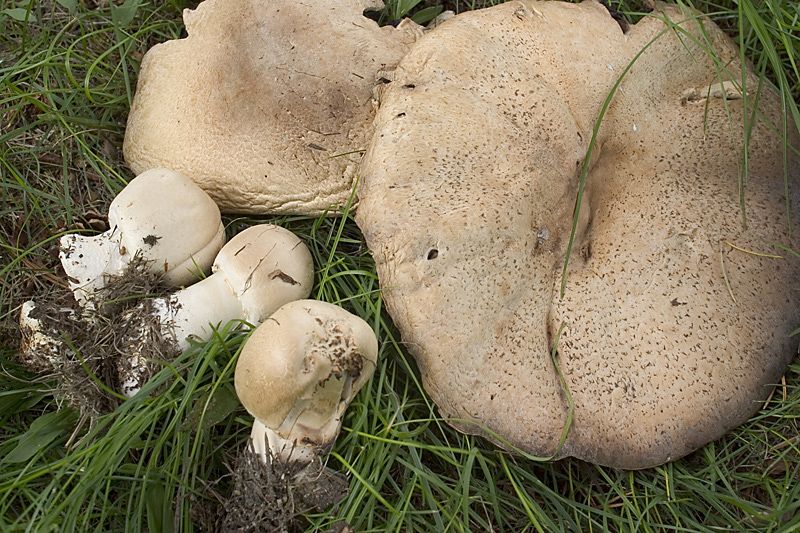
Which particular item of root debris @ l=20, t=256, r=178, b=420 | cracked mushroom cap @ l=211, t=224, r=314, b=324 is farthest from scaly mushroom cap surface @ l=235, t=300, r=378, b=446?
root debris @ l=20, t=256, r=178, b=420

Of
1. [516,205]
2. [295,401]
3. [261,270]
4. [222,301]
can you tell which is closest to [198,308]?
[222,301]

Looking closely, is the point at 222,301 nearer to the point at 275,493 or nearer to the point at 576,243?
the point at 275,493

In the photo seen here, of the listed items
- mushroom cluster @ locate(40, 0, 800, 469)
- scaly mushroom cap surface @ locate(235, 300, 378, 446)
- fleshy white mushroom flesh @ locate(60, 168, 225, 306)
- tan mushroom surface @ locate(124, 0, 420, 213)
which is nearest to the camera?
scaly mushroom cap surface @ locate(235, 300, 378, 446)

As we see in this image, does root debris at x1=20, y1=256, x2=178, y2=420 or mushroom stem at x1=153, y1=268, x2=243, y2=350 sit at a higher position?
mushroom stem at x1=153, y1=268, x2=243, y2=350

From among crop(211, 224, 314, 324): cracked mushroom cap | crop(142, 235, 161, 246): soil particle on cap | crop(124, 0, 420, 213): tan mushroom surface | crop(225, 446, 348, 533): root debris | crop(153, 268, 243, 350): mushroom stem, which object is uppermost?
crop(124, 0, 420, 213): tan mushroom surface

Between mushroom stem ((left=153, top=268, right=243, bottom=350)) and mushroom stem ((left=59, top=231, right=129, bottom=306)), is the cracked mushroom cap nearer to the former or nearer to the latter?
mushroom stem ((left=153, top=268, right=243, bottom=350))

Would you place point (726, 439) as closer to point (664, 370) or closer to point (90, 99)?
point (664, 370)

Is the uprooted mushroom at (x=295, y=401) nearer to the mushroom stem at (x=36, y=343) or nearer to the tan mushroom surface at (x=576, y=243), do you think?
the tan mushroom surface at (x=576, y=243)
